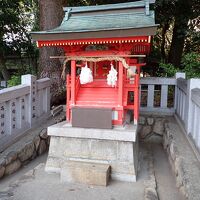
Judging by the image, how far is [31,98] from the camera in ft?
20.9

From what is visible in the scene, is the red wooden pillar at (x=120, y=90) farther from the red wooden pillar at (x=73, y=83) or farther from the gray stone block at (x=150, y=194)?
the gray stone block at (x=150, y=194)

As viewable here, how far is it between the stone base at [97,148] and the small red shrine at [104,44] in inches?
12.4

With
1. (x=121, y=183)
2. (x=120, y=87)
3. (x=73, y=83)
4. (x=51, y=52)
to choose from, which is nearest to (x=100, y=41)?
(x=120, y=87)

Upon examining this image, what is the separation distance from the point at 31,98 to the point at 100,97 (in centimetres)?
191

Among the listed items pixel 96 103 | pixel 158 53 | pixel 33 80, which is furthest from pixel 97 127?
pixel 158 53

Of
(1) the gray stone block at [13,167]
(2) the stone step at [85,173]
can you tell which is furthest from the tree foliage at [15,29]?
(2) the stone step at [85,173]

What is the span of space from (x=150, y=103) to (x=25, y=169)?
177 inches

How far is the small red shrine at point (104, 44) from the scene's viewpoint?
471cm

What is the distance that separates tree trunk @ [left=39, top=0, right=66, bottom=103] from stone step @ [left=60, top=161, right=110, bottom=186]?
4.07 metres

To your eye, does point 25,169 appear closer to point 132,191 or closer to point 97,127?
point 97,127

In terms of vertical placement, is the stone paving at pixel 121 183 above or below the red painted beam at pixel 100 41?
below

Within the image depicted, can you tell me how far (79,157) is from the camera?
5184 mm

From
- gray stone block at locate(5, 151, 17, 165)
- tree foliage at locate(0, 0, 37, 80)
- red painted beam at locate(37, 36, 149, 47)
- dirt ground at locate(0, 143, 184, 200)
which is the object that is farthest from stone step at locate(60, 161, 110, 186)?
tree foliage at locate(0, 0, 37, 80)

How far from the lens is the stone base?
4922mm
